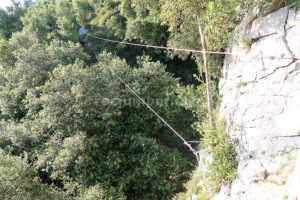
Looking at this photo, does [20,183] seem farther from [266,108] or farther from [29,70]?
[266,108]

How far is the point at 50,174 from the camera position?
1494 centimetres

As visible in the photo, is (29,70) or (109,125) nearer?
(109,125)

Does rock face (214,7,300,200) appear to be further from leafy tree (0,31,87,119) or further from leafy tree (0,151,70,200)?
leafy tree (0,31,87,119)

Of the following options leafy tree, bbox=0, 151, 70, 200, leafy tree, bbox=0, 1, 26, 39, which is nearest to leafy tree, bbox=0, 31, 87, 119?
leafy tree, bbox=0, 151, 70, 200

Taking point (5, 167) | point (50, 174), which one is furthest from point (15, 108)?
point (5, 167)

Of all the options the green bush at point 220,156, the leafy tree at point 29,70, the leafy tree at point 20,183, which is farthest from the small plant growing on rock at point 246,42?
the leafy tree at point 29,70

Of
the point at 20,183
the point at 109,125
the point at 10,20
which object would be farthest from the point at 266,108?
the point at 10,20

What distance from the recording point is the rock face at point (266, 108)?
7.97 m

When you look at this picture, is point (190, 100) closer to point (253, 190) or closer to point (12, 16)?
point (253, 190)

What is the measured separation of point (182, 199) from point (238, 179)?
413cm

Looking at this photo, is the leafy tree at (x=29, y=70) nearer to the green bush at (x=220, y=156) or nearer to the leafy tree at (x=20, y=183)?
the leafy tree at (x=20, y=183)

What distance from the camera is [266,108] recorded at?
29.2 ft

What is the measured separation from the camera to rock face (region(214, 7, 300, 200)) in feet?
26.2

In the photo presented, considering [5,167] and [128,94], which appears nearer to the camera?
[5,167]
